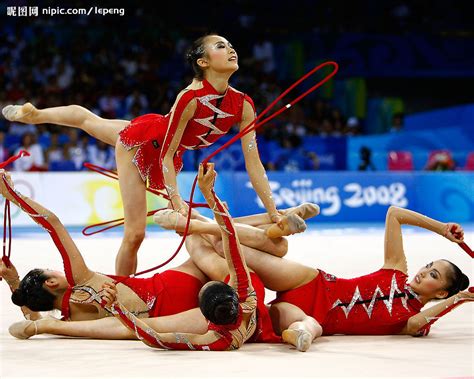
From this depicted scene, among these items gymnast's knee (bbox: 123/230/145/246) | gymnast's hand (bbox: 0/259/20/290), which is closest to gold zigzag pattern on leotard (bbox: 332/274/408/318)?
gymnast's knee (bbox: 123/230/145/246)

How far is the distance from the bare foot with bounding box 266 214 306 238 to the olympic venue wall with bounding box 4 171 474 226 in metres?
6.60

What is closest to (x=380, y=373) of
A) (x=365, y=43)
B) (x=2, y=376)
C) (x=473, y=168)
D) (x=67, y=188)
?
(x=2, y=376)

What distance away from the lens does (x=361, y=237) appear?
A: 9234 millimetres

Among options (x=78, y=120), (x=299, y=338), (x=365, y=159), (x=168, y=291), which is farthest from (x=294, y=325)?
(x=365, y=159)

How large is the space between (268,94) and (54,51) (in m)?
4.12

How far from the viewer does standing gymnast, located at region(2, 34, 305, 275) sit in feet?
15.1

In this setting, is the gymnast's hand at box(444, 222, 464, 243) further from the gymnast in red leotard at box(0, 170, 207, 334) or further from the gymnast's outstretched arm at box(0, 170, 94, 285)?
the gymnast's outstretched arm at box(0, 170, 94, 285)

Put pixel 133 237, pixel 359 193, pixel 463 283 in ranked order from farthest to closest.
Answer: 1. pixel 359 193
2. pixel 133 237
3. pixel 463 283

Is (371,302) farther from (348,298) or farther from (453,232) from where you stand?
(453,232)

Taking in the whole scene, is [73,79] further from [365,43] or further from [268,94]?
[365,43]

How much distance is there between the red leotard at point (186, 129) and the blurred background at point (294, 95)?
407 centimetres

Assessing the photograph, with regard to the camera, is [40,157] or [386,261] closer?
[386,261]

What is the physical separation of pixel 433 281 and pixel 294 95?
12.1 m

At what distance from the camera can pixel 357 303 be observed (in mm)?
4098
